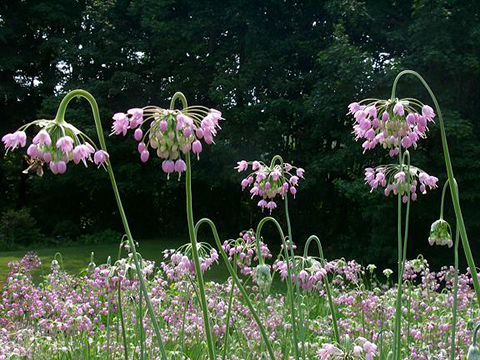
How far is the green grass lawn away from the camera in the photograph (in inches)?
497

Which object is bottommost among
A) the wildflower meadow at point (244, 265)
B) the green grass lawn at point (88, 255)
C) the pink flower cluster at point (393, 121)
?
→ the green grass lawn at point (88, 255)

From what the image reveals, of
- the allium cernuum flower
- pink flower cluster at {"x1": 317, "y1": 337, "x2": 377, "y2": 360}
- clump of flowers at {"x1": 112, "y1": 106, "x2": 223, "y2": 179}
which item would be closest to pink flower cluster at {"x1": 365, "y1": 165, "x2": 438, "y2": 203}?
the allium cernuum flower

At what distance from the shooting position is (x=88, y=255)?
15.2 metres

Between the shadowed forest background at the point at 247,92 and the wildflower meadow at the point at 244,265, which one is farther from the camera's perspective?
the shadowed forest background at the point at 247,92

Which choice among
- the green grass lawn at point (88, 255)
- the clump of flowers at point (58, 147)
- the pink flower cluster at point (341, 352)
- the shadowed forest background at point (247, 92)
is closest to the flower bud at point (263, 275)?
the pink flower cluster at point (341, 352)

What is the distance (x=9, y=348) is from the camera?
413 cm

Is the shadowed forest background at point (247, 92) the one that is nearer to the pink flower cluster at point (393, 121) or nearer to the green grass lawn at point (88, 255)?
the green grass lawn at point (88, 255)

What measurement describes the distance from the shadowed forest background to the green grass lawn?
70.8 inches

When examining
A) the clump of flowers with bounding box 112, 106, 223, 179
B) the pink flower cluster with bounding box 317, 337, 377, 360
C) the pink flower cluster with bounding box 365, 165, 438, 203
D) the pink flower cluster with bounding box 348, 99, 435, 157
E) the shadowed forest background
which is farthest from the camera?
the shadowed forest background

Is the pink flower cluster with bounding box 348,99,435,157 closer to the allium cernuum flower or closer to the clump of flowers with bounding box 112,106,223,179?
the allium cernuum flower

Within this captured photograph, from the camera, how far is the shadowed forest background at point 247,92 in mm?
12578

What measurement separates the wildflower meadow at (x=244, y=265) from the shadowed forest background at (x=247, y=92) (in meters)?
0.11

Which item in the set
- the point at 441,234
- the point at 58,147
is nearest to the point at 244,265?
the point at 441,234

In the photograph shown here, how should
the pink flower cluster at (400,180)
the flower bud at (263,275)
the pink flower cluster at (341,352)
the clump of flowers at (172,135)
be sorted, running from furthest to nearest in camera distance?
the pink flower cluster at (400,180), the flower bud at (263,275), the pink flower cluster at (341,352), the clump of flowers at (172,135)
